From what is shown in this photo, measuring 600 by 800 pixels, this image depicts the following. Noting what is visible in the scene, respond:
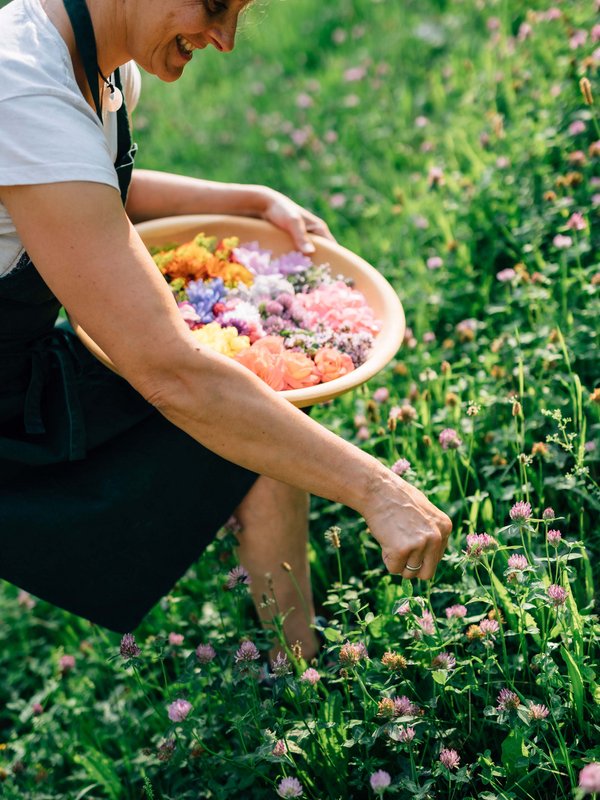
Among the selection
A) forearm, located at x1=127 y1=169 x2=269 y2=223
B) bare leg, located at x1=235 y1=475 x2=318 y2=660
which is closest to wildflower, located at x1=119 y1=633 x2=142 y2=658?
bare leg, located at x1=235 y1=475 x2=318 y2=660

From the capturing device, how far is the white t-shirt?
1303 millimetres

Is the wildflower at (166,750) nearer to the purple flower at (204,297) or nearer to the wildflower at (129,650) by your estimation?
the wildflower at (129,650)

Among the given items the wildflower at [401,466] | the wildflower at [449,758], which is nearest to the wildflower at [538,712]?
the wildflower at [449,758]

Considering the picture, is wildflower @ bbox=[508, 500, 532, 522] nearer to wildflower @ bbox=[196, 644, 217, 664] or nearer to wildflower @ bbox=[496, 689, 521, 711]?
wildflower @ bbox=[496, 689, 521, 711]

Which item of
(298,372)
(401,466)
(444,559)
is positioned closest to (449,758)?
(444,559)

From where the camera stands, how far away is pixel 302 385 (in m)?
1.73

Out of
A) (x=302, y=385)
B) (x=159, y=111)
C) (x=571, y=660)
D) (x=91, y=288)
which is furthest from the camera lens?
(x=159, y=111)

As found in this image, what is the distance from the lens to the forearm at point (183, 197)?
218 centimetres

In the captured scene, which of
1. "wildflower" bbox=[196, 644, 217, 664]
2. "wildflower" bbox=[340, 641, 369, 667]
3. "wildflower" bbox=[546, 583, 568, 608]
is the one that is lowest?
"wildflower" bbox=[196, 644, 217, 664]

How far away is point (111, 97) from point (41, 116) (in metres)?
0.45

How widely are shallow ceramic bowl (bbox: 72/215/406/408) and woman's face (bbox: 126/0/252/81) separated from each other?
21.5 inches

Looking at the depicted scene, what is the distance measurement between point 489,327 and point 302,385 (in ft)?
3.00

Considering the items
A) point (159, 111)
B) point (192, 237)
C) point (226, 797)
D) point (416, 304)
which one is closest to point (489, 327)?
point (416, 304)

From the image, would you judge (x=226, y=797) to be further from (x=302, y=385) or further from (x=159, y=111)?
(x=159, y=111)
